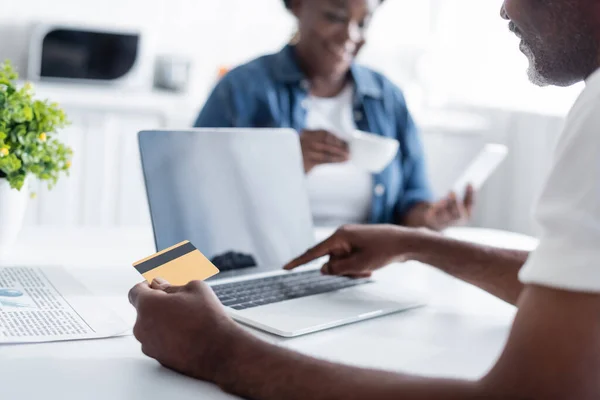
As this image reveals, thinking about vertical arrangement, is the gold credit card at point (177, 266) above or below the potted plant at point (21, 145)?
below

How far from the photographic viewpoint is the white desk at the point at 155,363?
73 cm

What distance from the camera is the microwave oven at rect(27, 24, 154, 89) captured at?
2693mm

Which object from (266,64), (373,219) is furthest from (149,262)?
(266,64)

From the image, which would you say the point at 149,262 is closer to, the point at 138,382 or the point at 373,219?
the point at 138,382

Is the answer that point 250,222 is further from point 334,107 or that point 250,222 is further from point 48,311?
point 334,107

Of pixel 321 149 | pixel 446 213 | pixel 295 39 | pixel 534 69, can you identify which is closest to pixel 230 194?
pixel 321 149

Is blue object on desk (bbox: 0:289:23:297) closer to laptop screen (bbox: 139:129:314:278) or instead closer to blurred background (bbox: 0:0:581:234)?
laptop screen (bbox: 139:129:314:278)

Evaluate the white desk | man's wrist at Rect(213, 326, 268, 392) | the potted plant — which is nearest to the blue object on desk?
the white desk

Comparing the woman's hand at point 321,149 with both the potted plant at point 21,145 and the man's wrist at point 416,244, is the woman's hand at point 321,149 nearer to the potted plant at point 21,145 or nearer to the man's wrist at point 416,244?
the man's wrist at point 416,244

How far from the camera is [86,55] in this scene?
2.74 meters

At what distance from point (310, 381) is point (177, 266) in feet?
1.00

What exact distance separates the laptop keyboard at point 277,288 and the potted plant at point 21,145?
0.34 meters

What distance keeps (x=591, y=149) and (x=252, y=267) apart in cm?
71

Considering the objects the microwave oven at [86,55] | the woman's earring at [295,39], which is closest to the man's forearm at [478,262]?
the woman's earring at [295,39]
